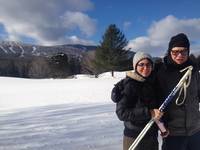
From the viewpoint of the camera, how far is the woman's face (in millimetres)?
3837

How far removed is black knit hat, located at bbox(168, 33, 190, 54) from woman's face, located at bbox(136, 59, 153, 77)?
30cm

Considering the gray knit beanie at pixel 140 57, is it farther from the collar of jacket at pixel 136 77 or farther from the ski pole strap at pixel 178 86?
the ski pole strap at pixel 178 86

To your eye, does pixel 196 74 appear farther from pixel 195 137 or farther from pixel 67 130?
pixel 67 130

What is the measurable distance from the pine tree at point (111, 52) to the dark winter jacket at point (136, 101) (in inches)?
2154

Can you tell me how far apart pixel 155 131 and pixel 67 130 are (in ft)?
15.9

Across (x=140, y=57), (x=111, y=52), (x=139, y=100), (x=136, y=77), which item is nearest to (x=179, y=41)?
(x=140, y=57)

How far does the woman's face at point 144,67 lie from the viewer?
3.84 meters

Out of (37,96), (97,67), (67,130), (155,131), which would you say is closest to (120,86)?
(155,131)

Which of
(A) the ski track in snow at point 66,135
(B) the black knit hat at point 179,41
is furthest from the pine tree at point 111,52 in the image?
(B) the black knit hat at point 179,41

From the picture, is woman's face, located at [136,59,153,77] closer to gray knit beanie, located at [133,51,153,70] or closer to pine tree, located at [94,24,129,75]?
gray knit beanie, located at [133,51,153,70]

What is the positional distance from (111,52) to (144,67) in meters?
57.2

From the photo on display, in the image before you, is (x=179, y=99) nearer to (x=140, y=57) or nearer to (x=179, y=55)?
(x=179, y=55)

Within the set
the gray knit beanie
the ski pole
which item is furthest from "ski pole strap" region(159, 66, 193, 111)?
the gray knit beanie

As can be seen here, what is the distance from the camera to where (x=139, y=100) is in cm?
385
